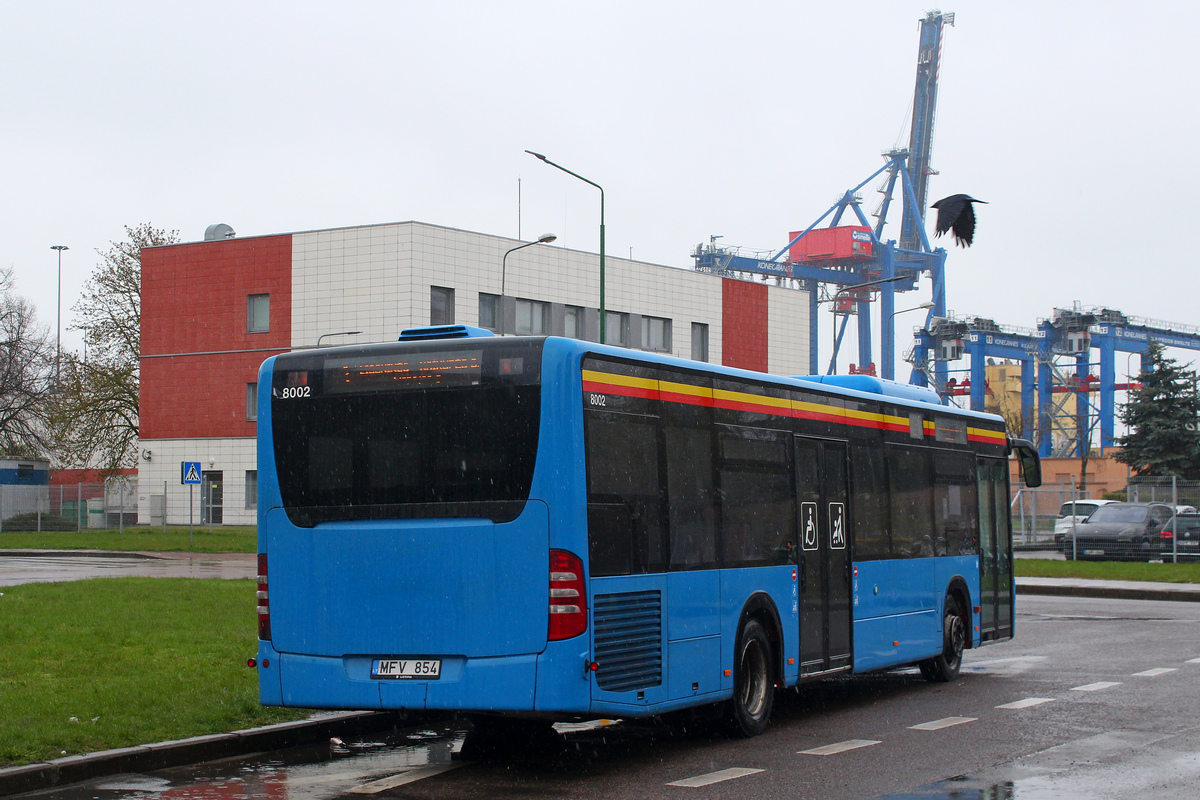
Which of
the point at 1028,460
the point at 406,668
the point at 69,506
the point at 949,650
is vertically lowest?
the point at 949,650

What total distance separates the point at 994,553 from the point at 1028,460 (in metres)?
1.59

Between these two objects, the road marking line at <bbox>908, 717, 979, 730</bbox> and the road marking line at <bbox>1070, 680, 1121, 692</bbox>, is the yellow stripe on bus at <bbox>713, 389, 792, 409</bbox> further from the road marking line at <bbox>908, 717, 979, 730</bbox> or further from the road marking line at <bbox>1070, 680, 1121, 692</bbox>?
the road marking line at <bbox>1070, 680, 1121, 692</bbox>

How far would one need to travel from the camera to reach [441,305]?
53.9 m

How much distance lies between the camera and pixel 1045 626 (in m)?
20.2

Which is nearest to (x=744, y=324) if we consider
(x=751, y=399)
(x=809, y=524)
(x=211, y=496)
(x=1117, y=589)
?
(x=211, y=496)

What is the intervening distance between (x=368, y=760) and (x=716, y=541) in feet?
9.23

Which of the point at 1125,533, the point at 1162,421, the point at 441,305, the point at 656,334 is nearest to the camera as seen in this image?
the point at 1125,533

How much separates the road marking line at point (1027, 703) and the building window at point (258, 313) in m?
47.5

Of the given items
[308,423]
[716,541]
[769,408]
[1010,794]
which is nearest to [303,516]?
[308,423]

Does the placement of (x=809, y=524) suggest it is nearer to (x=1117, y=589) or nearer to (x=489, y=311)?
(x=1117, y=589)

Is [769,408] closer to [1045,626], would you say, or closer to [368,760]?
[368,760]

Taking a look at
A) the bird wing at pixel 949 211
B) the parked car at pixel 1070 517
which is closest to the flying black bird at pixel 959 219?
the bird wing at pixel 949 211

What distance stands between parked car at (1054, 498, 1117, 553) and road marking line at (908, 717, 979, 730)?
25.7 metres

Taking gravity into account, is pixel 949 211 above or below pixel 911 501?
above
